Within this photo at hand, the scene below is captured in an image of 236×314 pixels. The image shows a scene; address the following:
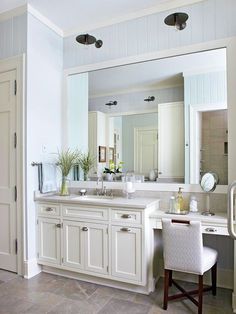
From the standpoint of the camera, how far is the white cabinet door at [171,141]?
2764 mm

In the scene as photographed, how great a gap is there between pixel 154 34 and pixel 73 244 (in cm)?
245

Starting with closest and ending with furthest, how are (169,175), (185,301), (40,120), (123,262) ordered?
(185,301), (123,262), (169,175), (40,120)

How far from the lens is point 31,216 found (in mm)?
2832

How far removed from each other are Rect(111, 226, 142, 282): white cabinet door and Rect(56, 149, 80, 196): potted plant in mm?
882

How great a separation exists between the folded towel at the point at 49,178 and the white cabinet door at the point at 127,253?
994 millimetres

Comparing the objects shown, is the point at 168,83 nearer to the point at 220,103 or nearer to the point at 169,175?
the point at 220,103

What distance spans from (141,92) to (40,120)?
1250 mm

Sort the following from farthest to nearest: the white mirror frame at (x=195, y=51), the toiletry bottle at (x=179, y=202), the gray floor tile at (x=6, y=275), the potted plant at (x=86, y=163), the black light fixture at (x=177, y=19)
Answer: the potted plant at (x=86, y=163), the gray floor tile at (x=6, y=275), the toiletry bottle at (x=179, y=202), the white mirror frame at (x=195, y=51), the black light fixture at (x=177, y=19)

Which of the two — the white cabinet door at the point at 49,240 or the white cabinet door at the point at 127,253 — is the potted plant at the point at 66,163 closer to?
the white cabinet door at the point at 49,240

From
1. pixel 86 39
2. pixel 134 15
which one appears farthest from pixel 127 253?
pixel 134 15

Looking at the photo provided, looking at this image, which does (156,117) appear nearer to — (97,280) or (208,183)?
(208,183)

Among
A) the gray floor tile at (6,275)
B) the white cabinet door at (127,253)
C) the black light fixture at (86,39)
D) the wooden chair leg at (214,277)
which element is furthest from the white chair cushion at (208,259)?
the black light fixture at (86,39)

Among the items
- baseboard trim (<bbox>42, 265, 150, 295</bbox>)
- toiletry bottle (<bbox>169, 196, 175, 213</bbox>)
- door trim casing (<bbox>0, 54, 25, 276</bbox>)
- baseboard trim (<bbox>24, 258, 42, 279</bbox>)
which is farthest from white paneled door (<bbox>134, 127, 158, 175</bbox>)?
baseboard trim (<bbox>24, 258, 42, 279</bbox>)

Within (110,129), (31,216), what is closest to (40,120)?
(110,129)
